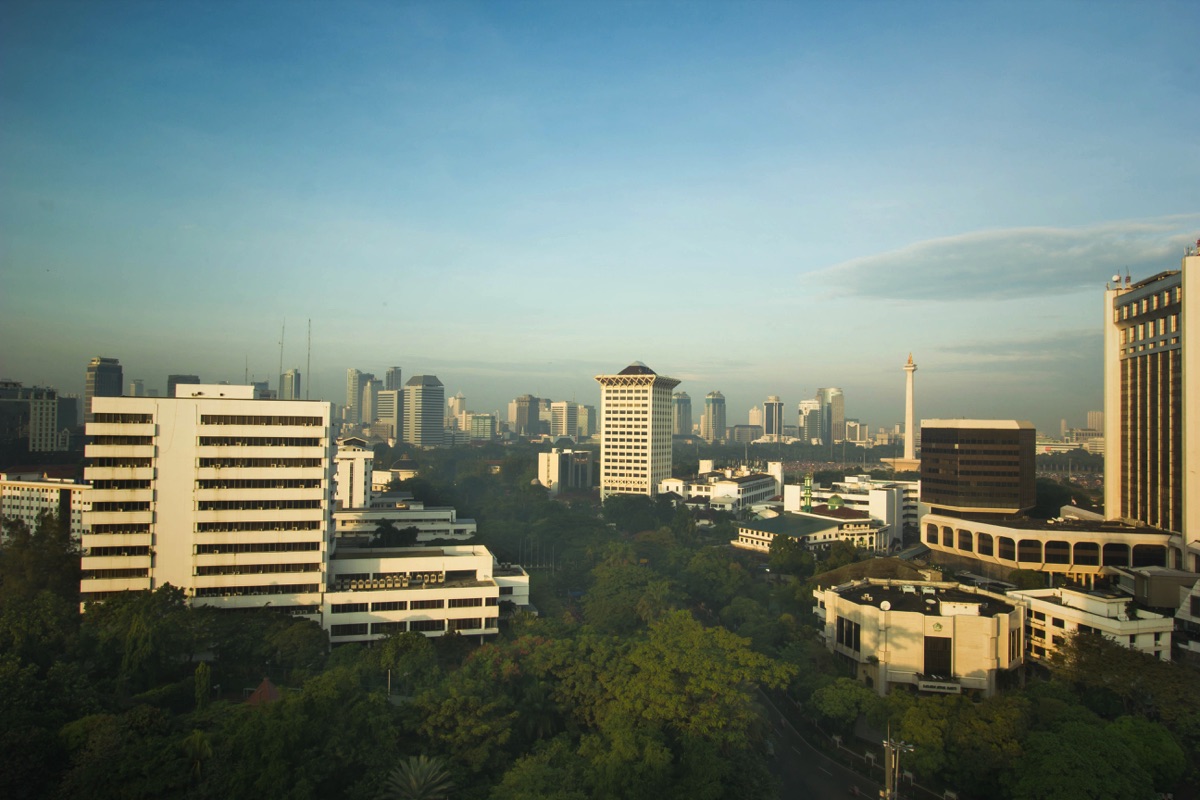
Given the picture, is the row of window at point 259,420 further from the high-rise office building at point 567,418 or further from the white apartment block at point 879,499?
the high-rise office building at point 567,418

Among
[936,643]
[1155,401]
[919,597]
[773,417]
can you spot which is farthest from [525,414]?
[936,643]

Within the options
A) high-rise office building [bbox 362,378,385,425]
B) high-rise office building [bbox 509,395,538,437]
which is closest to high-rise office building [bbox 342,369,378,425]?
high-rise office building [bbox 362,378,385,425]

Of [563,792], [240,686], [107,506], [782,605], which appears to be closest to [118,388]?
[107,506]

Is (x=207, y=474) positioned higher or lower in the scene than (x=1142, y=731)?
higher

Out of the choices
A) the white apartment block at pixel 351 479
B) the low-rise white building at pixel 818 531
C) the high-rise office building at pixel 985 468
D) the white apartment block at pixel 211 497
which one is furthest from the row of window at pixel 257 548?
the high-rise office building at pixel 985 468

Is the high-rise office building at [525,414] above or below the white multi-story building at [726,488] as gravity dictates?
above

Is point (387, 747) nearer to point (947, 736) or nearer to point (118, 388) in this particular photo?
point (947, 736)
